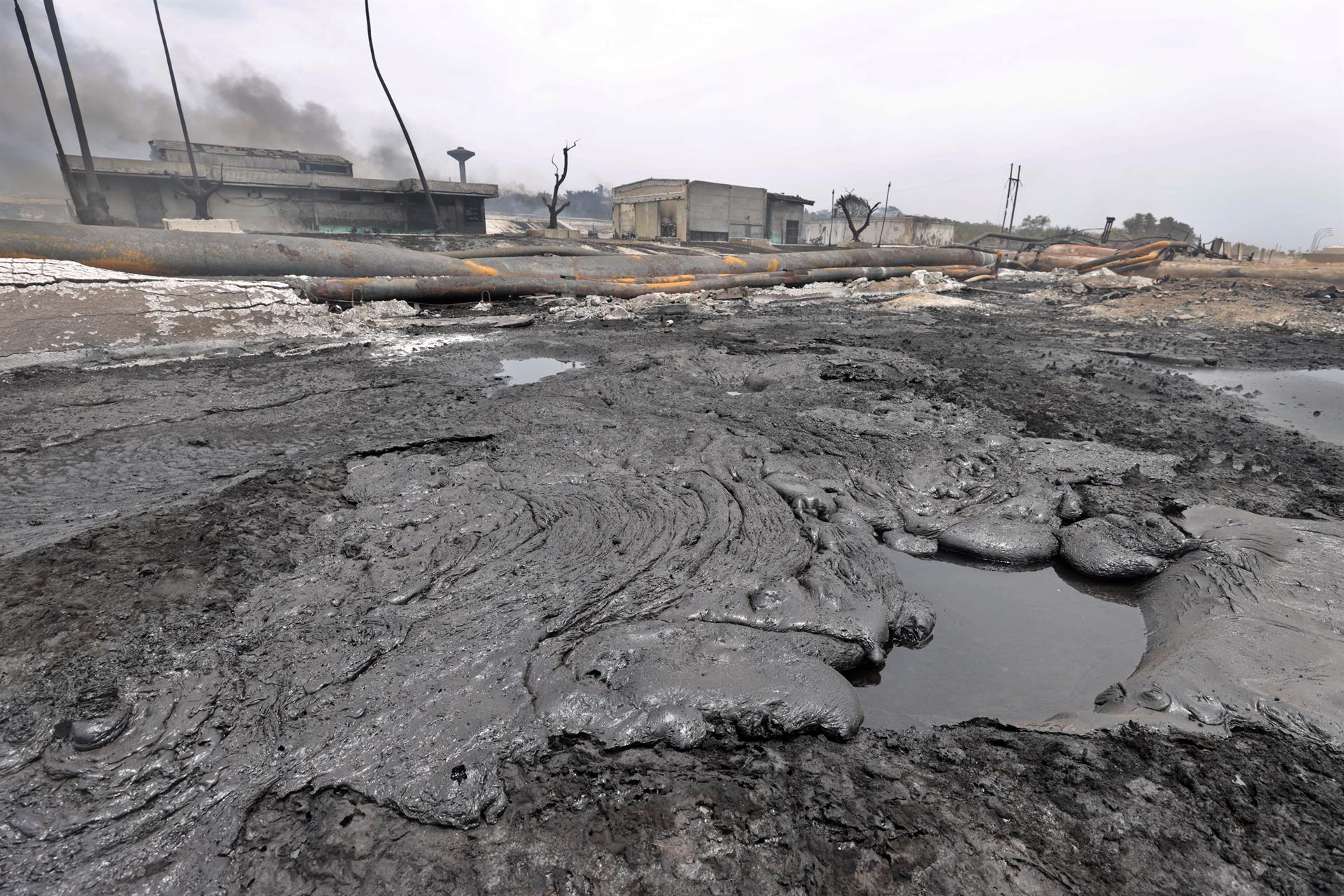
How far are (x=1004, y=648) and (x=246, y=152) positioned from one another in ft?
121

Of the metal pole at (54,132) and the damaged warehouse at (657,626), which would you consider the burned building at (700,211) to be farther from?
the damaged warehouse at (657,626)

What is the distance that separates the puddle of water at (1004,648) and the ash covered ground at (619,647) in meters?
0.10

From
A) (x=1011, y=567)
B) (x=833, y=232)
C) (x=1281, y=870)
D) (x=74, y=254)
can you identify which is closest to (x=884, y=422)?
(x=1011, y=567)

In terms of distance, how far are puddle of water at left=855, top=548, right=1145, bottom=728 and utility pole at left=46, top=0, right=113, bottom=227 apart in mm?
23671

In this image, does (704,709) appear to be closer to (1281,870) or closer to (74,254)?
(1281,870)

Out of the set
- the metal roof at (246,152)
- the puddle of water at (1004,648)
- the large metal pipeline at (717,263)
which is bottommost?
the puddle of water at (1004,648)

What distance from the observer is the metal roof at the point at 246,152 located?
27188mm

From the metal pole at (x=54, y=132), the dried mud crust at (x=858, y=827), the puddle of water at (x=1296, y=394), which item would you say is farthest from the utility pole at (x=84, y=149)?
the puddle of water at (x=1296, y=394)

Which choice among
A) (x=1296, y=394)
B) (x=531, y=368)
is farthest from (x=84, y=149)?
(x=1296, y=394)

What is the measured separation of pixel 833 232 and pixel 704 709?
42921 millimetres

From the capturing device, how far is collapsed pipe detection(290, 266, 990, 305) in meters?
7.83

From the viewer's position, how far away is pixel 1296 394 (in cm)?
516

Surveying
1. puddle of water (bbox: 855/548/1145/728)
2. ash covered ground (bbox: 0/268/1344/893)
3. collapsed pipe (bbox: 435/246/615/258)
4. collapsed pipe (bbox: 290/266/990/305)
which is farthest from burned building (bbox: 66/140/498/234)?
puddle of water (bbox: 855/548/1145/728)

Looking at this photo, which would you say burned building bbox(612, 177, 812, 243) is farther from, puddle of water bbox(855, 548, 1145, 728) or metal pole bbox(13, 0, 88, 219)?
puddle of water bbox(855, 548, 1145, 728)
